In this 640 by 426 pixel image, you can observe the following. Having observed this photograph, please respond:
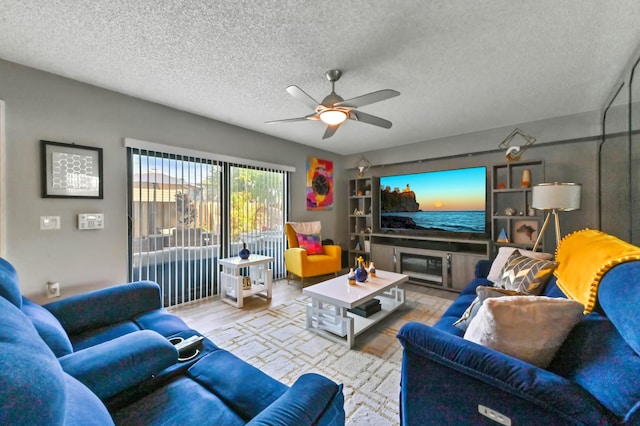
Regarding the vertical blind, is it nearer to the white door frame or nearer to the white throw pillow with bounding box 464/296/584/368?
the white door frame

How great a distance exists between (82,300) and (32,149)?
153 centimetres

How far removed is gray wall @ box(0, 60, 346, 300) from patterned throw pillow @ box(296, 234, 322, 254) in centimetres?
212

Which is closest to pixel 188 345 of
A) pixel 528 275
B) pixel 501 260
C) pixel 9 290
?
pixel 9 290

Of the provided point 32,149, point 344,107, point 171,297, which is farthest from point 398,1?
point 171,297

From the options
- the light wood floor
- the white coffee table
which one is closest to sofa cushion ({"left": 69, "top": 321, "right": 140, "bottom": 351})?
the light wood floor

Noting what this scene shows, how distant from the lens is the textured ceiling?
1.54m

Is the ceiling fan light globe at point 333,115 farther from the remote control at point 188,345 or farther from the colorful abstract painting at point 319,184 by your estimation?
the colorful abstract painting at point 319,184

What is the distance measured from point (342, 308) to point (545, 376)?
151 centimetres

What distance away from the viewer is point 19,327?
62 cm

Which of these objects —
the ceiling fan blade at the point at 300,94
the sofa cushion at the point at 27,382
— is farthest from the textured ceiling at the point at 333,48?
the sofa cushion at the point at 27,382

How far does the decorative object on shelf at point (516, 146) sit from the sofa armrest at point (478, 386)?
329 cm

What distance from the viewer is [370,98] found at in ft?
6.55

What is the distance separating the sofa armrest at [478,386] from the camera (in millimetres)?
842

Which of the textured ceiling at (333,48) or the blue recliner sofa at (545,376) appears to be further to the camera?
the textured ceiling at (333,48)
